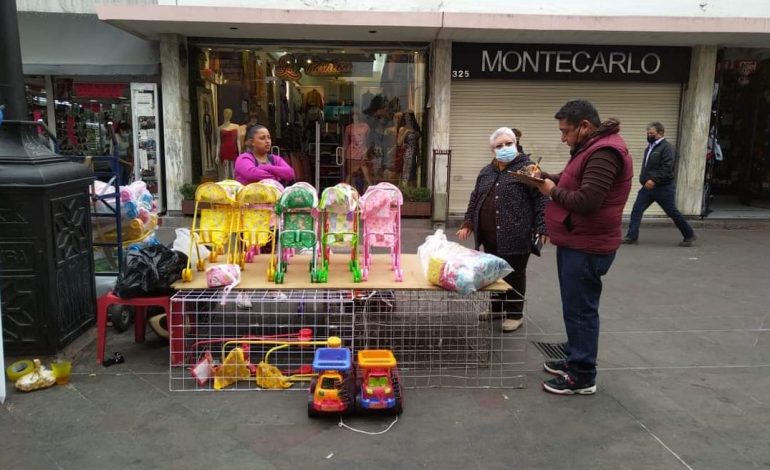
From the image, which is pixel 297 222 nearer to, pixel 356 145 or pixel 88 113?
pixel 356 145

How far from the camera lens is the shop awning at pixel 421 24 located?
9383 mm

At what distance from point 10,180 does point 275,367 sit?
7.47ft

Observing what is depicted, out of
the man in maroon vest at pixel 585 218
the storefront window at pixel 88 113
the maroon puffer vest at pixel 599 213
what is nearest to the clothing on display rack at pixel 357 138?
the storefront window at pixel 88 113

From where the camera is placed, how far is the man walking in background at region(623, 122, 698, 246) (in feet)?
30.4

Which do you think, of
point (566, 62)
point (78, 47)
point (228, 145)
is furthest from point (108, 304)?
point (566, 62)

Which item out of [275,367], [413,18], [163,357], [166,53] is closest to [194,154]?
[166,53]

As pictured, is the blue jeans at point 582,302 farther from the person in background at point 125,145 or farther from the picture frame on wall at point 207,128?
the person in background at point 125,145

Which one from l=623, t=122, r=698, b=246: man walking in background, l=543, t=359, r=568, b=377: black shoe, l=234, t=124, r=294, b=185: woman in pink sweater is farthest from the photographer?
l=623, t=122, r=698, b=246: man walking in background

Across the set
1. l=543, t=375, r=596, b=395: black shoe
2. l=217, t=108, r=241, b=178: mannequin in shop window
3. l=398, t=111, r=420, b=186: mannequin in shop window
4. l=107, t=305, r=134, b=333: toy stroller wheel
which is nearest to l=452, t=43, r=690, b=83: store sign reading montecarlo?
l=398, t=111, r=420, b=186: mannequin in shop window

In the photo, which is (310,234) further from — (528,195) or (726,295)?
(726,295)

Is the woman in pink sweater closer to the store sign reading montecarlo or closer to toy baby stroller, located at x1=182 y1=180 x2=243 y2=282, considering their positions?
toy baby stroller, located at x1=182 y1=180 x2=243 y2=282

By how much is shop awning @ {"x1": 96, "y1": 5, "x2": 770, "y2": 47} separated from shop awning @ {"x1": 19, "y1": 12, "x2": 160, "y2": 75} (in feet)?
2.30

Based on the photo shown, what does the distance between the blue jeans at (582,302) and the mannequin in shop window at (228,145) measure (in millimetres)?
8636

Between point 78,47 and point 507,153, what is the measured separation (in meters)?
9.71
